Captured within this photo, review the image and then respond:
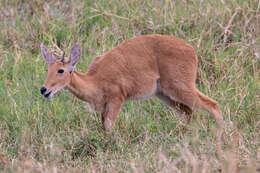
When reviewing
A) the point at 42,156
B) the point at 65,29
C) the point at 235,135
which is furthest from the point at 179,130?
the point at 65,29

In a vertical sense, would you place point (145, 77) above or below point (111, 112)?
above

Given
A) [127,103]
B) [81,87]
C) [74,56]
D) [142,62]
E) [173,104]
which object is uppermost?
[74,56]

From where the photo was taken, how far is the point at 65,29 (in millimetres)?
10039

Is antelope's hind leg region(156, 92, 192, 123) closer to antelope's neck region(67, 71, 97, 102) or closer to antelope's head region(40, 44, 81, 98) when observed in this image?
antelope's neck region(67, 71, 97, 102)

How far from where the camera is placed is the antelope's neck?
294 inches

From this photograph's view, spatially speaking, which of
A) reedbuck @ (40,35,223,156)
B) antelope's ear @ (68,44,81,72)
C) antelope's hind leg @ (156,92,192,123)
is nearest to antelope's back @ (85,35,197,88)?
reedbuck @ (40,35,223,156)

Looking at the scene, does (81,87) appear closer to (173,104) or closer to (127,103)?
(127,103)

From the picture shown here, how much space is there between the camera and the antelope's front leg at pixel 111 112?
294 inches

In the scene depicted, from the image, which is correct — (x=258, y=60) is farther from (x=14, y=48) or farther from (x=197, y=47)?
(x=14, y=48)

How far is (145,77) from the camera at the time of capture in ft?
25.6

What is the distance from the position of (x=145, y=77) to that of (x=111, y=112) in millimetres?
703

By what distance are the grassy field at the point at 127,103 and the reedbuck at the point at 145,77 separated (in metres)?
0.22

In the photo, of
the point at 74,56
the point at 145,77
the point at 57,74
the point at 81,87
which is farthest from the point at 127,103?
the point at 57,74

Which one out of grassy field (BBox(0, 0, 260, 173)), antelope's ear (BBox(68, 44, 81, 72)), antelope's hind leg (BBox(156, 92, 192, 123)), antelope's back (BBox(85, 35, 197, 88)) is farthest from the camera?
antelope's hind leg (BBox(156, 92, 192, 123))
